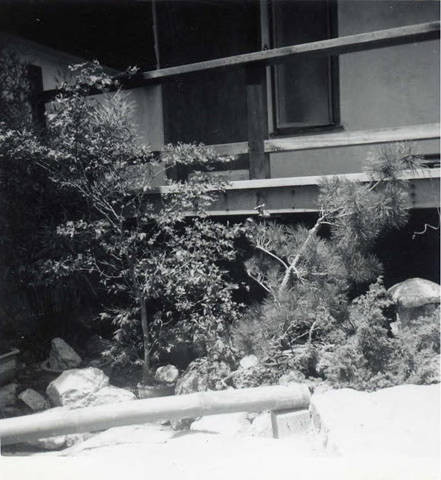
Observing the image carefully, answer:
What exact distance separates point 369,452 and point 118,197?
2825mm

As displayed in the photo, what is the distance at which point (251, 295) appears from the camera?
19.7 feet

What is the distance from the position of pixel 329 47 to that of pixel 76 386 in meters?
3.51

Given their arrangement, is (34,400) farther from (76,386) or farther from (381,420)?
(381,420)

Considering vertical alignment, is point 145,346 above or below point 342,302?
below

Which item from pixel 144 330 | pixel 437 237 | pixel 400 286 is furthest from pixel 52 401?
pixel 437 237

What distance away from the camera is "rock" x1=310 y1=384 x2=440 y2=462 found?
10.6ft

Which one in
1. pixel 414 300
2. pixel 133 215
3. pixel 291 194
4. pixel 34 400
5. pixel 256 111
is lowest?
pixel 34 400

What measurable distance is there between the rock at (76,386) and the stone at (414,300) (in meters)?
2.59

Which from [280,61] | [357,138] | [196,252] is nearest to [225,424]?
[196,252]

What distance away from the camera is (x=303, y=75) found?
6387 mm

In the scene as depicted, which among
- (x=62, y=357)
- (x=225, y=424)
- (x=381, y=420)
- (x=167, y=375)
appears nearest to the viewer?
(x=381, y=420)

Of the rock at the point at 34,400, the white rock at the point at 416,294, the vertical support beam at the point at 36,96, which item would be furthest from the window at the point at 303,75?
the rock at the point at 34,400

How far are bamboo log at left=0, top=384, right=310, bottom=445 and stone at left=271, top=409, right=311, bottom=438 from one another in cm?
12

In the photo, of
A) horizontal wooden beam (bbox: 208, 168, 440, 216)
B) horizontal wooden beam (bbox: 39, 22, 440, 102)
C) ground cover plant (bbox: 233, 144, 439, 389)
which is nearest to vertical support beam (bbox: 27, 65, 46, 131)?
horizontal wooden beam (bbox: 39, 22, 440, 102)
